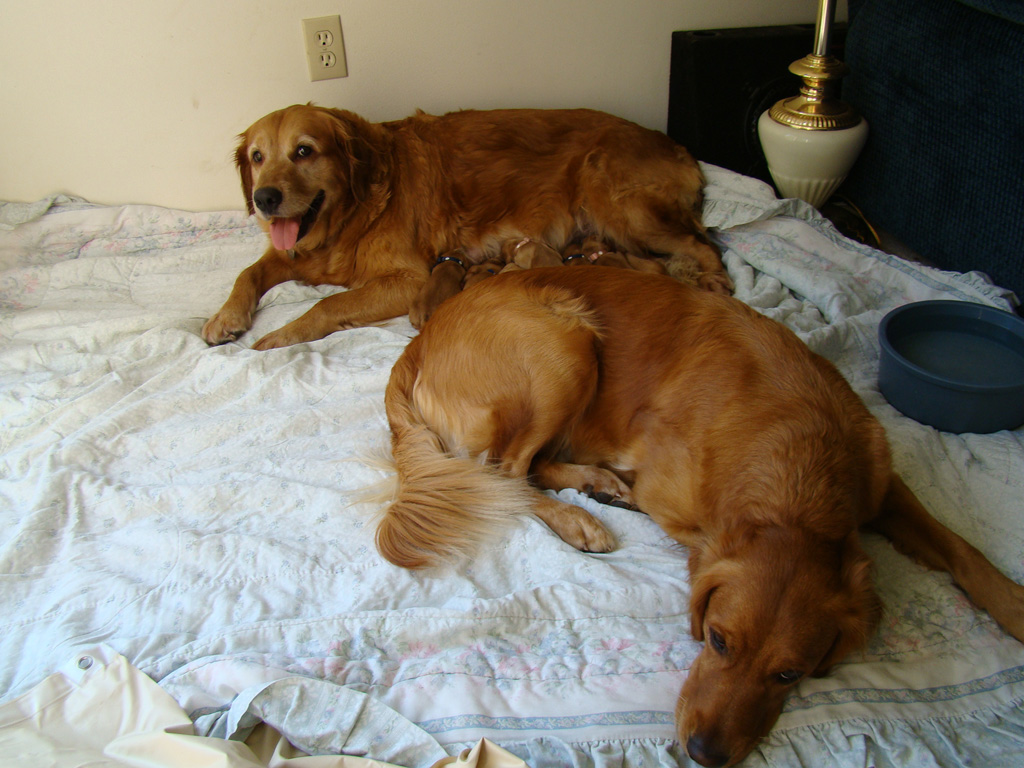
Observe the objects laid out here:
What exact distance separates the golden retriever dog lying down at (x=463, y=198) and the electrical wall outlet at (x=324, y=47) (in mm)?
368

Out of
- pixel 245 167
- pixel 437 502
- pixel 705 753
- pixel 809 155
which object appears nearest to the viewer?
pixel 705 753

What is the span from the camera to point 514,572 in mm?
1782

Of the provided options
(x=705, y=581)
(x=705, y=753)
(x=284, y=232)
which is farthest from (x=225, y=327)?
(x=705, y=753)

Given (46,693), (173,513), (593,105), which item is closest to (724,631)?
(46,693)

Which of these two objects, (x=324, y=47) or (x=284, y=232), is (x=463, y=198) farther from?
(x=324, y=47)

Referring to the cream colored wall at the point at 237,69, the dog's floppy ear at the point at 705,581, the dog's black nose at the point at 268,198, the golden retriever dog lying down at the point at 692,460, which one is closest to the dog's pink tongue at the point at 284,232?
the dog's black nose at the point at 268,198

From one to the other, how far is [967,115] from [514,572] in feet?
6.99

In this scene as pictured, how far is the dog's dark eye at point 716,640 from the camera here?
1334 mm

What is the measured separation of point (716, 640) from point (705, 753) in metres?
0.19

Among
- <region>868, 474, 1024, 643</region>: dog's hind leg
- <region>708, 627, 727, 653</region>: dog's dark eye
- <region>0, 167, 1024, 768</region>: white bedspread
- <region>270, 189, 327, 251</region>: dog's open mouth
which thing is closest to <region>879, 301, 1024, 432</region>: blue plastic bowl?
<region>0, 167, 1024, 768</region>: white bedspread

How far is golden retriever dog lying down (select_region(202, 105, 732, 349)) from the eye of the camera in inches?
113

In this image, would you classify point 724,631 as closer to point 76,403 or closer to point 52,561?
point 52,561

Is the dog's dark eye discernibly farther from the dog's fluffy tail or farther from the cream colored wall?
the cream colored wall

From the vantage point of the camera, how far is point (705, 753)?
4.10 ft
